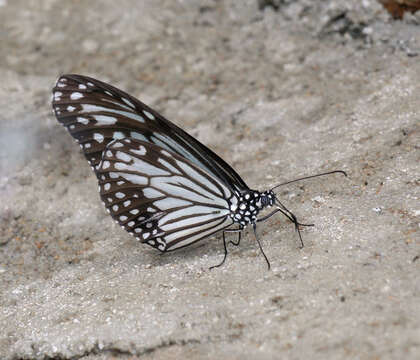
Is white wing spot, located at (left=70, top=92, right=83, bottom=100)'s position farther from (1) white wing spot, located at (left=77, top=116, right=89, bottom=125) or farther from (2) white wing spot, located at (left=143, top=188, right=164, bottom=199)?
(2) white wing spot, located at (left=143, top=188, right=164, bottom=199)

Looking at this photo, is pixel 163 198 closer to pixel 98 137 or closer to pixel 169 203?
pixel 169 203

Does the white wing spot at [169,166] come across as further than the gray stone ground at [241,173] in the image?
Yes

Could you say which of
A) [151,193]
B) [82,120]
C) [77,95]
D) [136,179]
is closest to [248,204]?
[151,193]

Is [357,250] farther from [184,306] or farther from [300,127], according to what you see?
[300,127]

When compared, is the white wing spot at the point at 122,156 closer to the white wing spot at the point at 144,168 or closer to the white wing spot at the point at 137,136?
the white wing spot at the point at 144,168

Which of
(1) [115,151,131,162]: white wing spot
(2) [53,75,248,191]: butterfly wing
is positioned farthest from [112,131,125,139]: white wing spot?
(1) [115,151,131,162]: white wing spot

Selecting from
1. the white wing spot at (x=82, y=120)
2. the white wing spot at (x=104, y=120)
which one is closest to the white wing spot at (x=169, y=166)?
the white wing spot at (x=104, y=120)

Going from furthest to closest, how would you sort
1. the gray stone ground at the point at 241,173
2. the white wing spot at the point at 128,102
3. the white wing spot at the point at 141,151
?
the white wing spot at the point at 141,151 → the white wing spot at the point at 128,102 → the gray stone ground at the point at 241,173

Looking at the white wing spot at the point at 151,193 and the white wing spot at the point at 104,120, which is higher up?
the white wing spot at the point at 104,120
